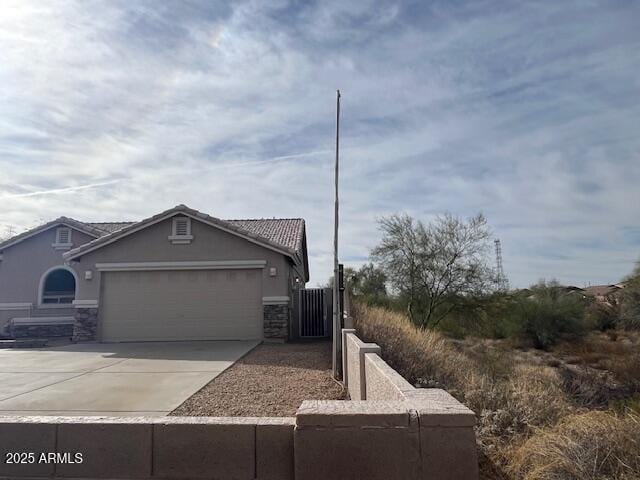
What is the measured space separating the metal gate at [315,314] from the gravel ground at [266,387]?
4.80 metres

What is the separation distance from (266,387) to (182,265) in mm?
8843

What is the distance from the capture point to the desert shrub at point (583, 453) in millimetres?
3752

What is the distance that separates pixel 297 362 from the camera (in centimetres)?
1138

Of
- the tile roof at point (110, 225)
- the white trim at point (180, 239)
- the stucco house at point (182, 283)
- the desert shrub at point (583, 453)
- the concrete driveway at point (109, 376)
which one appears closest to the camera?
the desert shrub at point (583, 453)

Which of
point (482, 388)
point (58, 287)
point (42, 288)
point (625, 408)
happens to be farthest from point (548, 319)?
point (42, 288)

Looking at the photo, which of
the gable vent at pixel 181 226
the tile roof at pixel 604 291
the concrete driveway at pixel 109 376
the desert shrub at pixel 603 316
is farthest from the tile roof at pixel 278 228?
the tile roof at pixel 604 291

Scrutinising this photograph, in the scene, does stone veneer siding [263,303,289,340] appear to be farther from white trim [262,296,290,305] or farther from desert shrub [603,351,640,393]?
desert shrub [603,351,640,393]

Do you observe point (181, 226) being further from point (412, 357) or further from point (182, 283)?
point (412, 357)

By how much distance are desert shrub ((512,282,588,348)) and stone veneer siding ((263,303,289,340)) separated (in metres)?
18.1

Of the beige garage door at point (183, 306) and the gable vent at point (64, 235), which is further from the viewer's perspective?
the gable vent at point (64, 235)

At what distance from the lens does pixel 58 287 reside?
19141 millimetres

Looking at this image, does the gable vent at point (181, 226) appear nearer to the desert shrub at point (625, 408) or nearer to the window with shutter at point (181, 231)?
the window with shutter at point (181, 231)

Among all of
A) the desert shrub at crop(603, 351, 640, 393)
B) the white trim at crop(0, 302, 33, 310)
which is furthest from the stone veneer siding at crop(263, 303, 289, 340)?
the desert shrub at crop(603, 351, 640, 393)

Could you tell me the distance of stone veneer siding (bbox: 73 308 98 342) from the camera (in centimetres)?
1606
